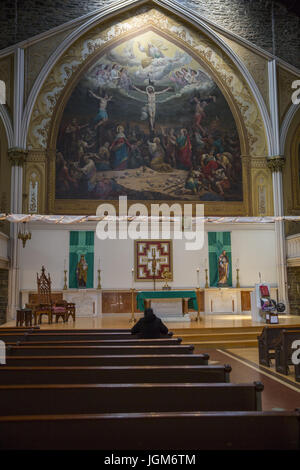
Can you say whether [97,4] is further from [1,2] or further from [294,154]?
[294,154]

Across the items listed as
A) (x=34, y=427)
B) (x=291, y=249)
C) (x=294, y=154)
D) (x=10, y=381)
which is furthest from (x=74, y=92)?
(x=34, y=427)

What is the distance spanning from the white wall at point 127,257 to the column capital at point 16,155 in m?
2.62

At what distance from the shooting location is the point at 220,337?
11.6m

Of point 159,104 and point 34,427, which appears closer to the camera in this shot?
point 34,427

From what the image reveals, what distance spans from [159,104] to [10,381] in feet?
51.3

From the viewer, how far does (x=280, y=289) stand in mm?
16922

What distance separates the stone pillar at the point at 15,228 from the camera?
50.7 feet

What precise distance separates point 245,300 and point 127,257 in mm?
5015

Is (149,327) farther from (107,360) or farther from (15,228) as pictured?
(15,228)

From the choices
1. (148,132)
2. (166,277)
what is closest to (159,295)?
(166,277)

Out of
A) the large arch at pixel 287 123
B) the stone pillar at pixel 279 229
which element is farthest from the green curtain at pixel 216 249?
the large arch at pixel 287 123

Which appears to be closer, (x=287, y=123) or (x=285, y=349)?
(x=285, y=349)

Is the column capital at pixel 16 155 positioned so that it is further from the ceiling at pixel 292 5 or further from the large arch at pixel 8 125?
the ceiling at pixel 292 5
